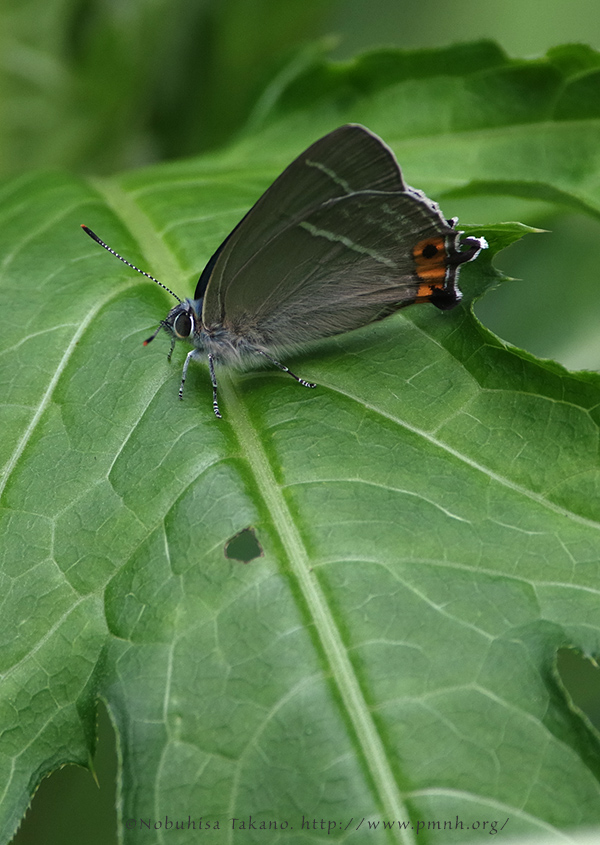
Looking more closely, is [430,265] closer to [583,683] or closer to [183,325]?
[183,325]

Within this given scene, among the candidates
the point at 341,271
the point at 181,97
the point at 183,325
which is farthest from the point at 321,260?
the point at 181,97

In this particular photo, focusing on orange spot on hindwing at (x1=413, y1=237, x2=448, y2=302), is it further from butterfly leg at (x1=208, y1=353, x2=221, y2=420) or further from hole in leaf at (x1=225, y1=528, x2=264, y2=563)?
hole in leaf at (x1=225, y1=528, x2=264, y2=563)

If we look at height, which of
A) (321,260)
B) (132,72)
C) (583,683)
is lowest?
(583,683)

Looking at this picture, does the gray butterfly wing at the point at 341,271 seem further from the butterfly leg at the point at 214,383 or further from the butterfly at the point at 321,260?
the butterfly leg at the point at 214,383

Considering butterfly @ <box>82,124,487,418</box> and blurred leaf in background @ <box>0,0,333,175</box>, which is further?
blurred leaf in background @ <box>0,0,333,175</box>

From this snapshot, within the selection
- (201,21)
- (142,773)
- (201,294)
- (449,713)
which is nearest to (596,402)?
(449,713)

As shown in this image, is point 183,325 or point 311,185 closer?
point 311,185

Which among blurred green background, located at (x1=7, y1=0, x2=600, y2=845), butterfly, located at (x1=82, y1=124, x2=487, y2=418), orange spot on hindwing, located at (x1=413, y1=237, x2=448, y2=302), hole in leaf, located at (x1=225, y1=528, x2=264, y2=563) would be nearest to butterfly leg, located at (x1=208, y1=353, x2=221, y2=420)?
butterfly, located at (x1=82, y1=124, x2=487, y2=418)
